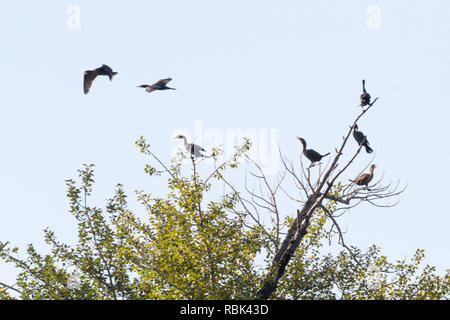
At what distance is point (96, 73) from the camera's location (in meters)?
20.8

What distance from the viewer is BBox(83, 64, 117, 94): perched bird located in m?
20.5

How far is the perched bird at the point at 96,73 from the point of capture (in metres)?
20.5

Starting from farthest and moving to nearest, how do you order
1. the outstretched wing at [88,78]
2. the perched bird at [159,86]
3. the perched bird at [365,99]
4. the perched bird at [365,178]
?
1. the outstretched wing at [88,78]
2. the perched bird at [159,86]
3. the perched bird at [365,178]
4. the perched bird at [365,99]

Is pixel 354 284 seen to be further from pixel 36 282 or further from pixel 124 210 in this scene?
pixel 36 282

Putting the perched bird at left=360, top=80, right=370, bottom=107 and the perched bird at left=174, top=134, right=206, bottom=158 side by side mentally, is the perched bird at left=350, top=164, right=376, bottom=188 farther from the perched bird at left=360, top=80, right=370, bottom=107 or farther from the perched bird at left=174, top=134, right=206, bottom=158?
the perched bird at left=174, top=134, right=206, bottom=158

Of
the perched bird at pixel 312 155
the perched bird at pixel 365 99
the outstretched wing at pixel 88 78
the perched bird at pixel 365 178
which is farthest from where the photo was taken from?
the outstretched wing at pixel 88 78

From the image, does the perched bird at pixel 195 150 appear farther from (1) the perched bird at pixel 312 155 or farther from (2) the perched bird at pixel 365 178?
(2) the perched bird at pixel 365 178

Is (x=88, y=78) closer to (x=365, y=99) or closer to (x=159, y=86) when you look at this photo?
(x=159, y=86)

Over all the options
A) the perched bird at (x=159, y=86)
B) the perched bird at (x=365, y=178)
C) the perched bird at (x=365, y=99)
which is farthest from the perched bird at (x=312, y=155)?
the perched bird at (x=159, y=86)

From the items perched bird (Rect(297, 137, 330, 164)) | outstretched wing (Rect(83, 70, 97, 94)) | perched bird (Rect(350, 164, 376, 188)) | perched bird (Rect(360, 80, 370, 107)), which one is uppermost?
outstretched wing (Rect(83, 70, 97, 94))

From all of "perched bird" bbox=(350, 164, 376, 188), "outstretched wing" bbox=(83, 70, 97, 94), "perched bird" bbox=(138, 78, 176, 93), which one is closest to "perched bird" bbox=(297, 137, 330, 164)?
"perched bird" bbox=(350, 164, 376, 188)

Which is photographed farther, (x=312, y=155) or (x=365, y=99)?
(x=312, y=155)

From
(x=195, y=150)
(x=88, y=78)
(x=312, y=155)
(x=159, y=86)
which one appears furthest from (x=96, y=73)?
(x=312, y=155)
